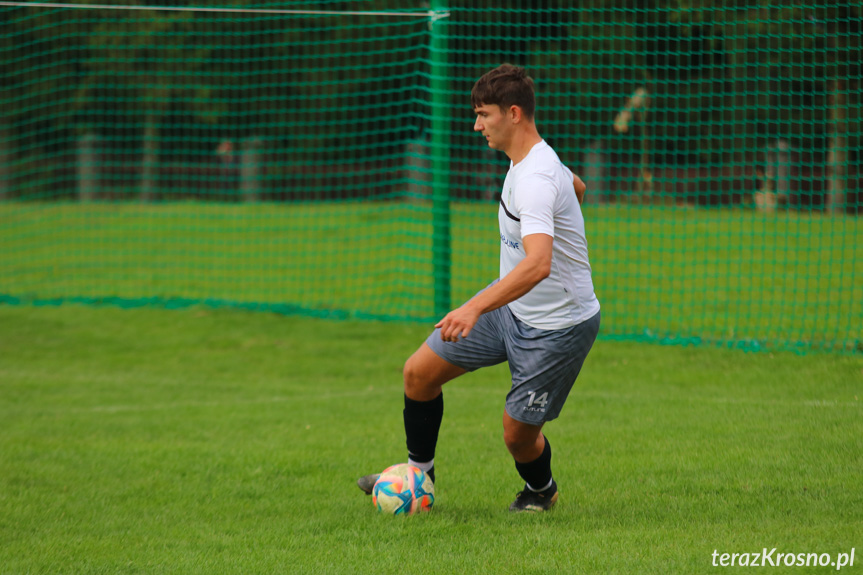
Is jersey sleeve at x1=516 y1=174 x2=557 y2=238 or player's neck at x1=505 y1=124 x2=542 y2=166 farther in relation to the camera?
player's neck at x1=505 y1=124 x2=542 y2=166

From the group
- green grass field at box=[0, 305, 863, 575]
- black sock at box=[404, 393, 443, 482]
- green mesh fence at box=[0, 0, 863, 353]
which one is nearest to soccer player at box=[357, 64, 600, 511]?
black sock at box=[404, 393, 443, 482]

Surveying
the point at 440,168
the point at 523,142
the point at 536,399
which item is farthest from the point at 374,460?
the point at 440,168

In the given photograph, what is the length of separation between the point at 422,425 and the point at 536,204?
4.10 feet

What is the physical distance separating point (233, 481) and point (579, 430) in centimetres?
218

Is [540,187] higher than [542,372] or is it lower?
higher

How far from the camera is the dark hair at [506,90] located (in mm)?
3629

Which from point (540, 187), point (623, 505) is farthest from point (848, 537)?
point (540, 187)

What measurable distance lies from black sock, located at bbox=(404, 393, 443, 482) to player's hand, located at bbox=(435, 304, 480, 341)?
82cm

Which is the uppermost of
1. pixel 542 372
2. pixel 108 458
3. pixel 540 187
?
pixel 540 187

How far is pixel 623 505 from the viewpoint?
164 inches

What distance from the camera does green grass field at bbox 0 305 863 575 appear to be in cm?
360

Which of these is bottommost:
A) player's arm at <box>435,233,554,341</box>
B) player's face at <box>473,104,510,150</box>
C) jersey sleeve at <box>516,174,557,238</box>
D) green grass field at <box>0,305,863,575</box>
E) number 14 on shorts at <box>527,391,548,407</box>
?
green grass field at <box>0,305,863,575</box>

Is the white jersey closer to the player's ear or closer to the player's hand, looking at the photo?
the player's ear

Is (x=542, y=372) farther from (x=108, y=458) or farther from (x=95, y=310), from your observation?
(x=95, y=310)
